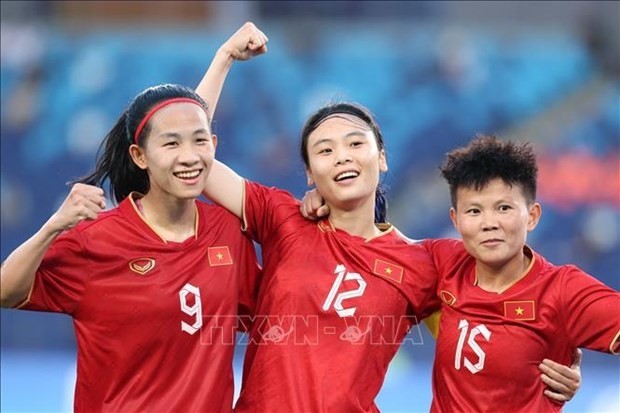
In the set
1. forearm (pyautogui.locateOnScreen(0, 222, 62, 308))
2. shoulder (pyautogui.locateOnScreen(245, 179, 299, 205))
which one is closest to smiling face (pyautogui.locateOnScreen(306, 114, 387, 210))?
shoulder (pyautogui.locateOnScreen(245, 179, 299, 205))

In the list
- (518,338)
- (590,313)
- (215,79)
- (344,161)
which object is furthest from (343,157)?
(590,313)

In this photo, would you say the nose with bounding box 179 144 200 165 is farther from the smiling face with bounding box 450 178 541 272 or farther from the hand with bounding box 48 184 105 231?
the smiling face with bounding box 450 178 541 272

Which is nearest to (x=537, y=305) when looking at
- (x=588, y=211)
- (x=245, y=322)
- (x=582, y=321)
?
(x=582, y=321)

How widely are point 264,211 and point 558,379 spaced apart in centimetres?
124

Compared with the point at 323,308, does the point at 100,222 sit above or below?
above

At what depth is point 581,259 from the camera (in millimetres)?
11492

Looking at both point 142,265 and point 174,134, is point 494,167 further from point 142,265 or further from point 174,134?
point 142,265

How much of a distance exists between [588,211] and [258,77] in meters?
3.50

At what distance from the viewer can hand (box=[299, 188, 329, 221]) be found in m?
4.47

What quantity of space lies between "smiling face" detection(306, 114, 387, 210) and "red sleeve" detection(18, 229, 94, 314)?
3.05ft

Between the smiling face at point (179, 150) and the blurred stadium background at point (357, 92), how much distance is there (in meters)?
6.99

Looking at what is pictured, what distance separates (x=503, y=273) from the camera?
4.28m

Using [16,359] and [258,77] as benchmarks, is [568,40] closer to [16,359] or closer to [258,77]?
[258,77]

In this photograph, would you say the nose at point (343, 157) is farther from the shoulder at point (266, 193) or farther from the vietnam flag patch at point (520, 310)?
the vietnam flag patch at point (520, 310)
